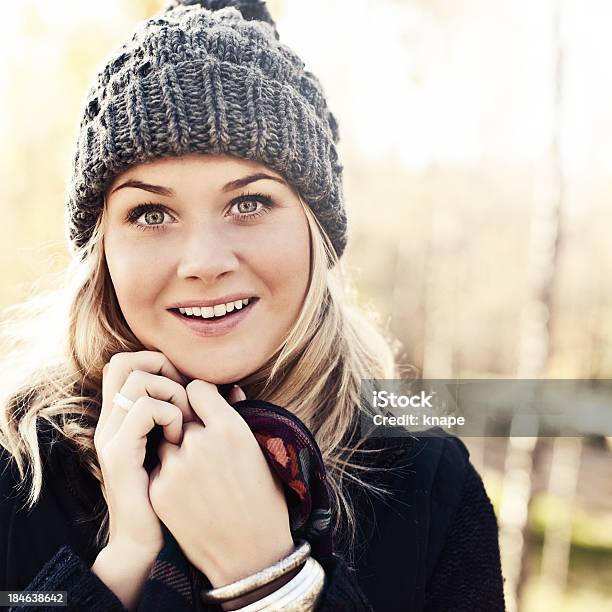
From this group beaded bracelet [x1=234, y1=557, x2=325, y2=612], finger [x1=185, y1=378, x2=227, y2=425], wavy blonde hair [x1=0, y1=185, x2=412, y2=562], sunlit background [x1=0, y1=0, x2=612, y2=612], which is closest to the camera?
beaded bracelet [x1=234, y1=557, x2=325, y2=612]

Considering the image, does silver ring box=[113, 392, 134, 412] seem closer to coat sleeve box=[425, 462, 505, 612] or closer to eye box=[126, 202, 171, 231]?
eye box=[126, 202, 171, 231]

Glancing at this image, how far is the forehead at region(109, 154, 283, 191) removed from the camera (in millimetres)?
931

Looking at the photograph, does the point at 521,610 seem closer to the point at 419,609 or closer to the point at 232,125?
the point at 419,609

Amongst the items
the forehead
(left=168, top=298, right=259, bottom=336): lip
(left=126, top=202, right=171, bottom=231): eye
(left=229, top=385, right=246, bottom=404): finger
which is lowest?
(left=229, top=385, right=246, bottom=404): finger

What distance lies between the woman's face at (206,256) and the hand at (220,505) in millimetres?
149

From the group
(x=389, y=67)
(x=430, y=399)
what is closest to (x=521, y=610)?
(x=430, y=399)

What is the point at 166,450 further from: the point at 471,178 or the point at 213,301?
the point at 471,178

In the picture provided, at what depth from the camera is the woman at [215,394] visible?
84cm

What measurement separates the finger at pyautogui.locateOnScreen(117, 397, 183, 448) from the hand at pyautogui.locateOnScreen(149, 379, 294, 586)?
0.02m

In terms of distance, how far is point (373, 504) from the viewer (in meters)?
1.08

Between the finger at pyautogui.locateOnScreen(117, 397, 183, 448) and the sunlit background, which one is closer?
the finger at pyautogui.locateOnScreen(117, 397, 183, 448)

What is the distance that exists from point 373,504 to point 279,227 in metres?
0.48

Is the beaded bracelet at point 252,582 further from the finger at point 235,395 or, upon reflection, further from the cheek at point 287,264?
the cheek at point 287,264

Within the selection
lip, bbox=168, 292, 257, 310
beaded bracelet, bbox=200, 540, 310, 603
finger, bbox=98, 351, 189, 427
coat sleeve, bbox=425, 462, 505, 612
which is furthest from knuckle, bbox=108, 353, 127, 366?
coat sleeve, bbox=425, 462, 505, 612
